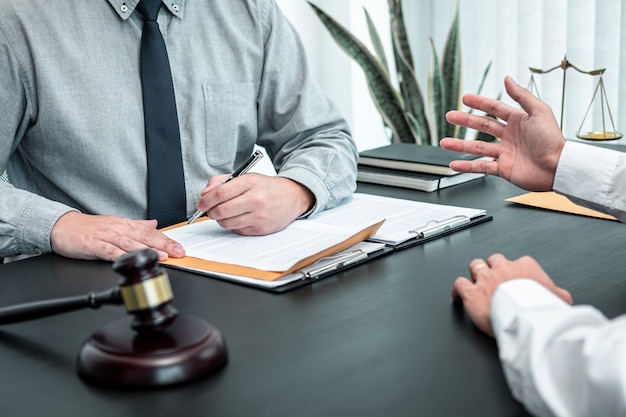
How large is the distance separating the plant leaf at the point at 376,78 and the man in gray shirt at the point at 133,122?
45.7 inches

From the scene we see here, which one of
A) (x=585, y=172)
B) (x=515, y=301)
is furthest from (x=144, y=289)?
(x=585, y=172)

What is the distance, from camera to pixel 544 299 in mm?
847

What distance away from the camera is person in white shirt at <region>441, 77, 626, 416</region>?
696mm

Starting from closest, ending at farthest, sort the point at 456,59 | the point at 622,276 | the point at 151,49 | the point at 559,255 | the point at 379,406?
the point at 379,406, the point at 622,276, the point at 559,255, the point at 151,49, the point at 456,59

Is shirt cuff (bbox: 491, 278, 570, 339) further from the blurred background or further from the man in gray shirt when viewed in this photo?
the blurred background

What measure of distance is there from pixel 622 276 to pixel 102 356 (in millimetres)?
685

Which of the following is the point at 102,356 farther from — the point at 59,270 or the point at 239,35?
the point at 239,35

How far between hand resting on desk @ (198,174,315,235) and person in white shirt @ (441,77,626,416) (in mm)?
308

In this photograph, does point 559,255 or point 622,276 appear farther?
point 559,255

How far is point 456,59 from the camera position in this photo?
9.84 ft

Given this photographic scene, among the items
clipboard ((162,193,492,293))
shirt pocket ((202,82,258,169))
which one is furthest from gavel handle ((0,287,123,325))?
shirt pocket ((202,82,258,169))

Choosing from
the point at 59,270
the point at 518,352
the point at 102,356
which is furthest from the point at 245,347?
the point at 59,270

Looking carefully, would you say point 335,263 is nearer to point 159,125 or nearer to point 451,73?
point 159,125

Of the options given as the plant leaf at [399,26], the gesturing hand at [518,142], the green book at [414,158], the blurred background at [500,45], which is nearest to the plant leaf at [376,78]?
the plant leaf at [399,26]
